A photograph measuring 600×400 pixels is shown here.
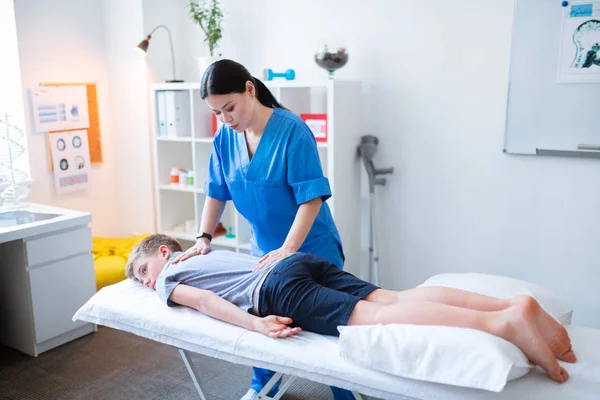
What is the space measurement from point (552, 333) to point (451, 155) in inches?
61.9

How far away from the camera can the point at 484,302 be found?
152 cm

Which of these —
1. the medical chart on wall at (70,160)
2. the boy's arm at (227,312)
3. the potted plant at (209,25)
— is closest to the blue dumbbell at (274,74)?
the potted plant at (209,25)

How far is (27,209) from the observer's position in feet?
9.54

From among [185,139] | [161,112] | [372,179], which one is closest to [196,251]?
[372,179]

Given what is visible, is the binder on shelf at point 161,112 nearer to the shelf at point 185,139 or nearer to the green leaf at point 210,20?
the shelf at point 185,139

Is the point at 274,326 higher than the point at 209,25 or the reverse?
the reverse

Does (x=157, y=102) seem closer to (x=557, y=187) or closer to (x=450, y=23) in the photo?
(x=450, y=23)

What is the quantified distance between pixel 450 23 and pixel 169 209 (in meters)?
2.09

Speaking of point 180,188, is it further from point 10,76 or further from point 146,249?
point 146,249

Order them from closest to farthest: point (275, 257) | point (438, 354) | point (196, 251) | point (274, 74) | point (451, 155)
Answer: point (438, 354), point (275, 257), point (196, 251), point (451, 155), point (274, 74)

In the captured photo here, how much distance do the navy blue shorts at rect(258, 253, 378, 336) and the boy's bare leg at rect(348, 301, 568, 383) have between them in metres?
0.05

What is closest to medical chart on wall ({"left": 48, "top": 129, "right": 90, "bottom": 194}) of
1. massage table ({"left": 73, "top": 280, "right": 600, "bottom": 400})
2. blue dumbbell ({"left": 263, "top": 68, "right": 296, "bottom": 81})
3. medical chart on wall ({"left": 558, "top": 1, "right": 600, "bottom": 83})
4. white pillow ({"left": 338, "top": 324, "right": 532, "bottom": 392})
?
blue dumbbell ({"left": 263, "top": 68, "right": 296, "bottom": 81})

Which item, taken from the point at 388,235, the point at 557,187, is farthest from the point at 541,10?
the point at 388,235

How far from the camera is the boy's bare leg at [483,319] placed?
1335mm
